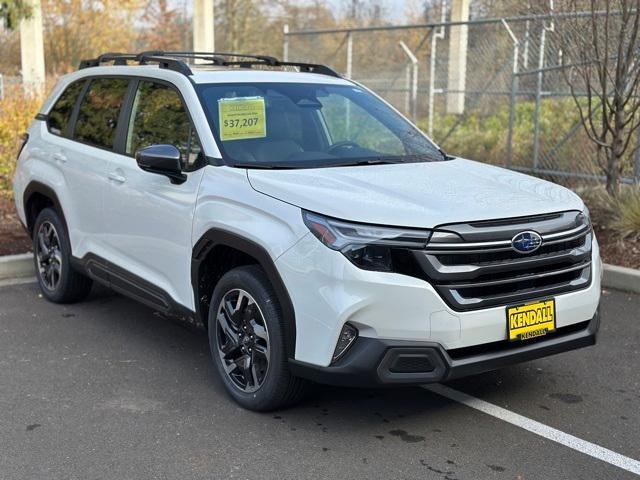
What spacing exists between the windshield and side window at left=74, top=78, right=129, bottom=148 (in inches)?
38.8

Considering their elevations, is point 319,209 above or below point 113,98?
below

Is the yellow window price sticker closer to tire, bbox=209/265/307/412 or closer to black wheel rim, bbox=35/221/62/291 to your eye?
tire, bbox=209/265/307/412

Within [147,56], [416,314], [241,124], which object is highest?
[147,56]

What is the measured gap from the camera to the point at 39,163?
20.5ft

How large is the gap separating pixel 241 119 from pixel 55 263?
2.36m

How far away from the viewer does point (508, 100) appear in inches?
508

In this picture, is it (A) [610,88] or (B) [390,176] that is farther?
(A) [610,88]

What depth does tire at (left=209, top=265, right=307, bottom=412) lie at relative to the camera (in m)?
3.96

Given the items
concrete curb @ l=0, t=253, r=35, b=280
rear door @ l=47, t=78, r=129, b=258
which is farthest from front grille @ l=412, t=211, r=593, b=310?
concrete curb @ l=0, t=253, r=35, b=280

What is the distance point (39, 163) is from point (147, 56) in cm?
143

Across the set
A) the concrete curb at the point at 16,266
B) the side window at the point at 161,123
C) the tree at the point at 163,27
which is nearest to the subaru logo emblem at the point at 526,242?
the side window at the point at 161,123

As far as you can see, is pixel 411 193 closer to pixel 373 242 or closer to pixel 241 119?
pixel 373 242

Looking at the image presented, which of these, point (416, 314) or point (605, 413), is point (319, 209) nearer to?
point (416, 314)

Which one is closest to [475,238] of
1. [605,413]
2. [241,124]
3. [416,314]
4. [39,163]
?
[416,314]
